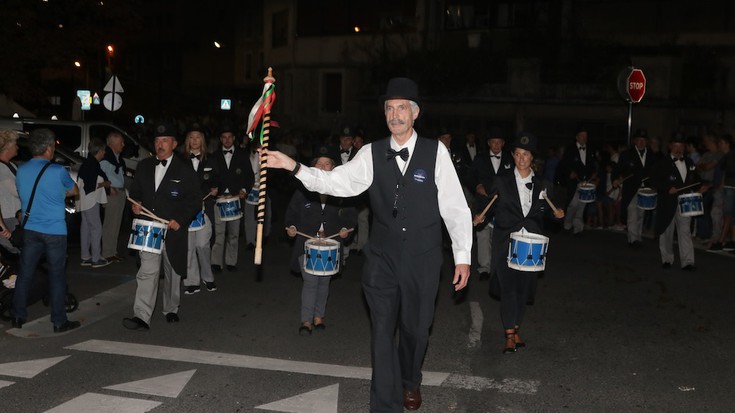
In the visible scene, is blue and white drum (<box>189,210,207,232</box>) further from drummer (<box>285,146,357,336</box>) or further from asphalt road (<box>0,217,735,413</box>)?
drummer (<box>285,146,357,336</box>)

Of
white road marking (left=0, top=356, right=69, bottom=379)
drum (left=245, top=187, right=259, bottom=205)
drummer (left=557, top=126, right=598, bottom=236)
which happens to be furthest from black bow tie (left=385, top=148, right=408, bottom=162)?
drummer (left=557, top=126, right=598, bottom=236)

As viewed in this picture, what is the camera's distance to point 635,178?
14719 mm

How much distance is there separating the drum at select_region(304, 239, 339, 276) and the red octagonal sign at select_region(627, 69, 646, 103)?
548 inches

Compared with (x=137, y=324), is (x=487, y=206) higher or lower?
higher

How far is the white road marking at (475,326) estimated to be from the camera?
8.55 metres

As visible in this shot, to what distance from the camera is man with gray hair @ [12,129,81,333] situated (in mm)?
8344

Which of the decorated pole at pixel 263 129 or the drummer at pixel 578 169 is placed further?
the drummer at pixel 578 169

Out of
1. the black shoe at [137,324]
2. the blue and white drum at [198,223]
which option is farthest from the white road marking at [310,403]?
the blue and white drum at [198,223]

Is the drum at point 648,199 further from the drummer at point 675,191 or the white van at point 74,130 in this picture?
the white van at point 74,130

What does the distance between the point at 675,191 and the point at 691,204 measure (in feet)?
1.35

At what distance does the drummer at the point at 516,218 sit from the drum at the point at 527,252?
17cm

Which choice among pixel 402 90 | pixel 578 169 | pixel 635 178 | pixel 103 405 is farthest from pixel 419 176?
pixel 578 169

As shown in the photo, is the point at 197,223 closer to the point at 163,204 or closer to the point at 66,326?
the point at 163,204

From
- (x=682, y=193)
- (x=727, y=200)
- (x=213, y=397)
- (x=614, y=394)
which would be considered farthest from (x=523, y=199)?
(x=727, y=200)
